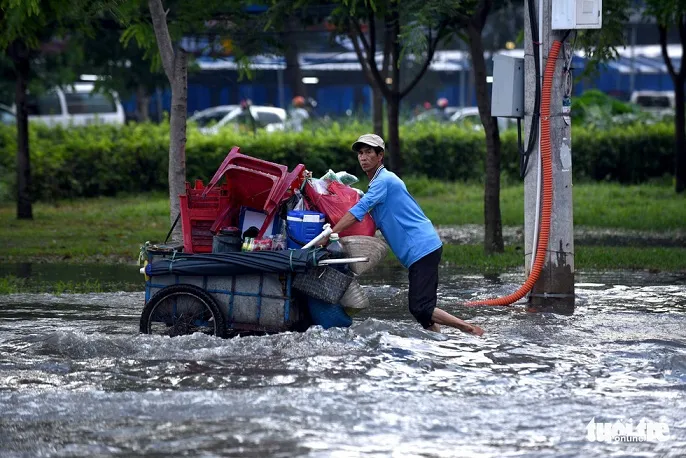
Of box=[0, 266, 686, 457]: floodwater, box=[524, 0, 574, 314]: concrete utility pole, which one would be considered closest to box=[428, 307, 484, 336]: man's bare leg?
box=[0, 266, 686, 457]: floodwater

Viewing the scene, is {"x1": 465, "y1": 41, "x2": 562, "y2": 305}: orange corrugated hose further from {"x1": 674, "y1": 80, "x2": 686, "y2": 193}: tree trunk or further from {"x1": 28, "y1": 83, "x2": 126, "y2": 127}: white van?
{"x1": 28, "y1": 83, "x2": 126, "y2": 127}: white van

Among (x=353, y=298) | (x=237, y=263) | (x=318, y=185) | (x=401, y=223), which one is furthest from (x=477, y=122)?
(x=237, y=263)

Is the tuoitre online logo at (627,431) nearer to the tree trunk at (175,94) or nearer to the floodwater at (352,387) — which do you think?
the floodwater at (352,387)

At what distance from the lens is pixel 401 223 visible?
9.45m

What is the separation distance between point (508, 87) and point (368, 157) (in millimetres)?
2551

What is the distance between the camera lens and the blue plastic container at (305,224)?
30.3 ft

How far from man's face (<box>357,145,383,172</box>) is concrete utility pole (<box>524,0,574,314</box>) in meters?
2.40

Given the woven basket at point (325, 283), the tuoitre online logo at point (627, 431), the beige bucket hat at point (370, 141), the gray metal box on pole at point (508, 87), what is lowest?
the tuoitre online logo at point (627, 431)

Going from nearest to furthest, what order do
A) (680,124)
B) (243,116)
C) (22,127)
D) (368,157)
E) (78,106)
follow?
(368,157), (22,127), (680,124), (243,116), (78,106)

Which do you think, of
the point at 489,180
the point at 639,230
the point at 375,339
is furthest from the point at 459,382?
the point at 639,230

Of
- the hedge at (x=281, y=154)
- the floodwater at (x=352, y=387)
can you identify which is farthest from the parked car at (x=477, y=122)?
the floodwater at (x=352, y=387)

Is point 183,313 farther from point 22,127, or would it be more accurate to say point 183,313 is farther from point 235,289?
point 22,127

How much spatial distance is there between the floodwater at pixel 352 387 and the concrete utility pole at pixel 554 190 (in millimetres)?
515

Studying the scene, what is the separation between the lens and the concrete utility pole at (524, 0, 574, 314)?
1122 cm
